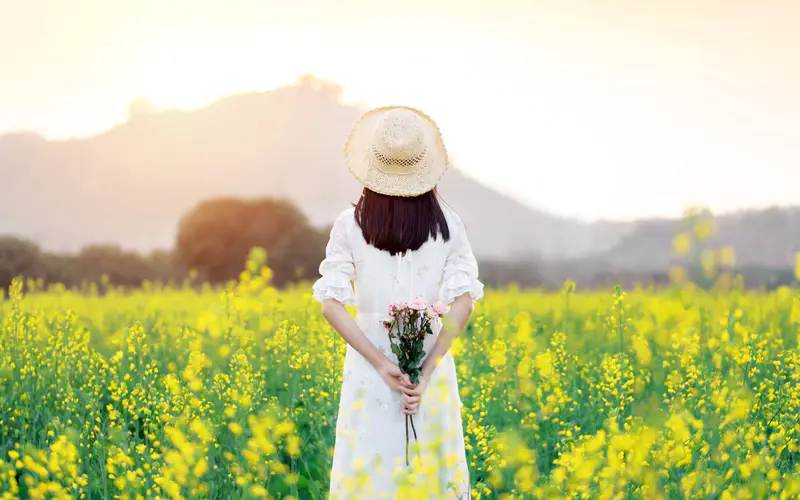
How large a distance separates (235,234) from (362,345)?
20671 mm

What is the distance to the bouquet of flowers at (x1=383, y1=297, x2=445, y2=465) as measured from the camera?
2.72 metres

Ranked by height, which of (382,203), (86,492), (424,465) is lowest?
(86,492)

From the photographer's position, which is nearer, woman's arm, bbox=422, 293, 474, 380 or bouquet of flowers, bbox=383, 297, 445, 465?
bouquet of flowers, bbox=383, 297, 445, 465

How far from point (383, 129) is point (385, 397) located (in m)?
1.06

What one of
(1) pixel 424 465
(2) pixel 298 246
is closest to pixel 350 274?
(1) pixel 424 465

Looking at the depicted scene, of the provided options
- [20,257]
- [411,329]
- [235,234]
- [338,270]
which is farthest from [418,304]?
[235,234]

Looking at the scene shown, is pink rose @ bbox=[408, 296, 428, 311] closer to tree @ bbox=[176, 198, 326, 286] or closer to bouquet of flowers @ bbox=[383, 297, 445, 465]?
bouquet of flowers @ bbox=[383, 297, 445, 465]

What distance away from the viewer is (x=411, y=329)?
2766mm

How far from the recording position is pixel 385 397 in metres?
2.91

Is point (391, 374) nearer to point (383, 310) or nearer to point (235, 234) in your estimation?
point (383, 310)

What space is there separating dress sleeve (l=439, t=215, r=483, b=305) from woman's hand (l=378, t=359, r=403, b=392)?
0.33 metres

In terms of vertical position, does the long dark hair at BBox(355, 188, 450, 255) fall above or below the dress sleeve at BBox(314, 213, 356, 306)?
above

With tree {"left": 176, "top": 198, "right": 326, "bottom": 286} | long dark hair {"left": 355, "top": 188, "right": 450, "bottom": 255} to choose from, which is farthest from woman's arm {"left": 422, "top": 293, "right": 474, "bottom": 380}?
tree {"left": 176, "top": 198, "right": 326, "bottom": 286}

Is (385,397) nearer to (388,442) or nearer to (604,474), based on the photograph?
(388,442)
